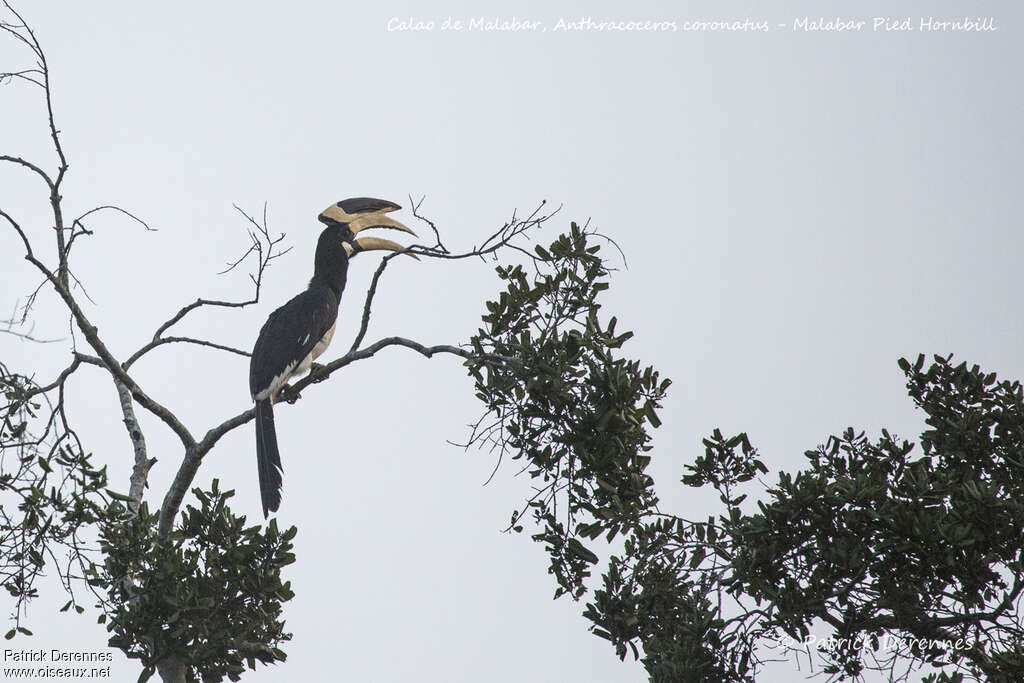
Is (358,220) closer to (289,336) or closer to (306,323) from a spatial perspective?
(306,323)

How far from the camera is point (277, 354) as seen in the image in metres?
8.25

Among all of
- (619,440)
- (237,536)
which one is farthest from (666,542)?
(237,536)

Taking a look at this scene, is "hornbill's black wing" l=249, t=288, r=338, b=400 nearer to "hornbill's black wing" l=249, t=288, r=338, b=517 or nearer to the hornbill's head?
"hornbill's black wing" l=249, t=288, r=338, b=517

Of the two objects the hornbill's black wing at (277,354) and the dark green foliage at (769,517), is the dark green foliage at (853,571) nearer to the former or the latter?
the dark green foliage at (769,517)

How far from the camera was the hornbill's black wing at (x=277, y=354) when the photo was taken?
24.9 feet

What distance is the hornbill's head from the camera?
937cm

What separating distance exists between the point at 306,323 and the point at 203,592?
136 inches

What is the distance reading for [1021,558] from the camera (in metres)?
4.91

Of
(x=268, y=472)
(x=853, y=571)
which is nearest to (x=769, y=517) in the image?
(x=853, y=571)

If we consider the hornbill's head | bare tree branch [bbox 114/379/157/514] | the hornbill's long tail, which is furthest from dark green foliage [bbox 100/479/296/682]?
the hornbill's head

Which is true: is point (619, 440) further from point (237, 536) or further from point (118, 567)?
point (118, 567)

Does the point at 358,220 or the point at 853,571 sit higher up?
the point at 358,220

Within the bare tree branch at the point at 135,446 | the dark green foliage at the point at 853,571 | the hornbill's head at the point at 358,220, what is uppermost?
the hornbill's head at the point at 358,220

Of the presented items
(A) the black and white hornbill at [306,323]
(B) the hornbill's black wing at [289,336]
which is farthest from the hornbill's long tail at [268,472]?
(B) the hornbill's black wing at [289,336]
